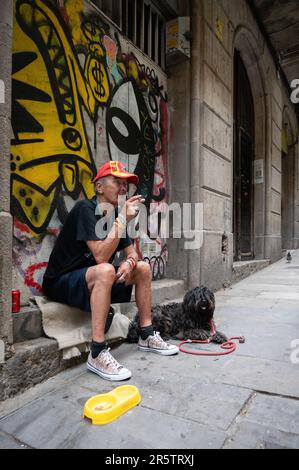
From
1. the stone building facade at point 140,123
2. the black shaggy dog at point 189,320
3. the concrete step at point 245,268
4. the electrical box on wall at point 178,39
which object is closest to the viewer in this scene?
the stone building facade at point 140,123

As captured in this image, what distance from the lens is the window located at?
427 centimetres

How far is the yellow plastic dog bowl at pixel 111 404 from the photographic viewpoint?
1.82 metres

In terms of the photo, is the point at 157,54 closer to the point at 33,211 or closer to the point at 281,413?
the point at 33,211

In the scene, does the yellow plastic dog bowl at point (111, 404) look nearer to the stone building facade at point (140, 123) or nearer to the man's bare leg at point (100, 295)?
the man's bare leg at point (100, 295)

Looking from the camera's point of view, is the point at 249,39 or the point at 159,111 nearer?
the point at 159,111

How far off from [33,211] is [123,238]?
80 centimetres

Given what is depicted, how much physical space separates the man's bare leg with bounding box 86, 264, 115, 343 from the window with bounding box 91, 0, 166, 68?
10.7 feet

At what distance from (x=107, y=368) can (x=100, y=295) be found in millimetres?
502

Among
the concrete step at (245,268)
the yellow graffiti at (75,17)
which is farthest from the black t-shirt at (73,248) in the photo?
the concrete step at (245,268)

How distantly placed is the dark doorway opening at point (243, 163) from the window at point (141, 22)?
3181mm

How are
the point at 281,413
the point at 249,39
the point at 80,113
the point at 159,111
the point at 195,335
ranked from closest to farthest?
1. the point at 281,413
2. the point at 195,335
3. the point at 80,113
4. the point at 159,111
5. the point at 249,39

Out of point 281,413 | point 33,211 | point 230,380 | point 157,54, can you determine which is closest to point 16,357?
point 33,211

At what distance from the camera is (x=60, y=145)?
3.25 m

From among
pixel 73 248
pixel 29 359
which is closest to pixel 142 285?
pixel 73 248
